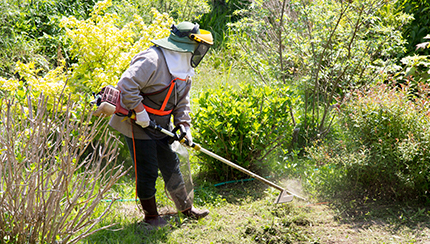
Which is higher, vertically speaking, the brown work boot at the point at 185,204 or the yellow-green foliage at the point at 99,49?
the yellow-green foliage at the point at 99,49

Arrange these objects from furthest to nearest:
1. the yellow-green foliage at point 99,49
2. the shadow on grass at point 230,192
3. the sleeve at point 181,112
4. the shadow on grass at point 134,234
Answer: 1. the yellow-green foliage at point 99,49
2. the shadow on grass at point 230,192
3. the sleeve at point 181,112
4. the shadow on grass at point 134,234

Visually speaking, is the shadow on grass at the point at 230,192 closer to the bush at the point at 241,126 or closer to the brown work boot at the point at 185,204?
the bush at the point at 241,126

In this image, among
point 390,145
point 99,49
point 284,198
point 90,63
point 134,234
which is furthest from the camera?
point 90,63

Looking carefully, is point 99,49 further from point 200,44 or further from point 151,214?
point 151,214

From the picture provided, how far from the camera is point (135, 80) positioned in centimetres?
303

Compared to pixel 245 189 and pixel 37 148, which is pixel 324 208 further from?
pixel 37 148

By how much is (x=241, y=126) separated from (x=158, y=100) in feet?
3.95

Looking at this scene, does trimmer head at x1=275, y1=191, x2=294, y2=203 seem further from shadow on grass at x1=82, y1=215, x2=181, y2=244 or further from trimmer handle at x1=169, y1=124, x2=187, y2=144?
trimmer handle at x1=169, y1=124, x2=187, y2=144

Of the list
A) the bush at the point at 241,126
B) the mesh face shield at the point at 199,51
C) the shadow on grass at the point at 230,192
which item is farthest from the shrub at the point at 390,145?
the mesh face shield at the point at 199,51

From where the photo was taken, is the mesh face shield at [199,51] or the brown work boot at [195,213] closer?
the mesh face shield at [199,51]

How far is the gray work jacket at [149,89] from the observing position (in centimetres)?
301

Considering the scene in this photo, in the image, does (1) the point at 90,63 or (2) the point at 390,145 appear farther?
(1) the point at 90,63

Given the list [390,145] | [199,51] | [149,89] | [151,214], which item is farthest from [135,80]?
[390,145]

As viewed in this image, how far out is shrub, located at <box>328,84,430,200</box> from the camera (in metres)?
3.40
